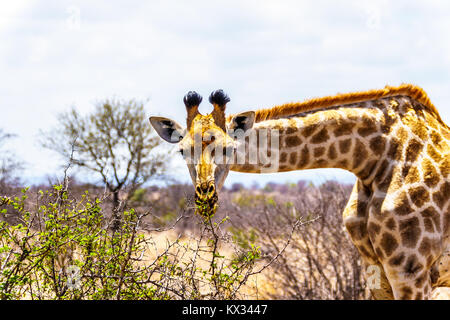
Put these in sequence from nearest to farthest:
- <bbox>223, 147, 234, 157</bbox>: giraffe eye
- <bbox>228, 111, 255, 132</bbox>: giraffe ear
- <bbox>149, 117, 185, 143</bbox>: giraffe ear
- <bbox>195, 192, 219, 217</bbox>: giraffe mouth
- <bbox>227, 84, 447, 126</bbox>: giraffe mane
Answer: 1. <bbox>195, 192, 219, 217</bbox>: giraffe mouth
2. <bbox>223, 147, 234, 157</bbox>: giraffe eye
3. <bbox>228, 111, 255, 132</bbox>: giraffe ear
4. <bbox>149, 117, 185, 143</bbox>: giraffe ear
5. <bbox>227, 84, 447, 126</bbox>: giraffe mane

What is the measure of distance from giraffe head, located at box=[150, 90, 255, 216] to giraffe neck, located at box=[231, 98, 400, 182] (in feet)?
1.33

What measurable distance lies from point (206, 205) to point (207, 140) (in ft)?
2.25

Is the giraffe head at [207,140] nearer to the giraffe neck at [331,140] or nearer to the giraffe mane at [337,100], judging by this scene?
the giraffe mane at [337,100]

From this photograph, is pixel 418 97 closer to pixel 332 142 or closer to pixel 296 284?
pixel 332 142

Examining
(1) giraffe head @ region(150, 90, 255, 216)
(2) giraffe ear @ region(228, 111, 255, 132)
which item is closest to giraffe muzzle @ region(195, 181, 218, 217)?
(1) giraffe head @ region(150, 90, 255, 216)

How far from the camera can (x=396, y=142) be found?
598 centimetres

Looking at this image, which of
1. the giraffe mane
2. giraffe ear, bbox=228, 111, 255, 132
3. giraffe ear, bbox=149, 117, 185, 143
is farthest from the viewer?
the giraffe mane

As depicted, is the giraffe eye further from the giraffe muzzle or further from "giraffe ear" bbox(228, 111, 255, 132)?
the giraffe muzzle

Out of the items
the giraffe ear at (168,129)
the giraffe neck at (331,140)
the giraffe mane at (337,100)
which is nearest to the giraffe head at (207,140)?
the giraffe ear at (168,129)

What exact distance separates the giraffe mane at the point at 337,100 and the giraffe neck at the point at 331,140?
0.08 meters

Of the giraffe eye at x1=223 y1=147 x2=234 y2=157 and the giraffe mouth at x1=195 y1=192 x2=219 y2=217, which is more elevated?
the giraffe eye at x1=223 y1=147 x2=234 y2=157

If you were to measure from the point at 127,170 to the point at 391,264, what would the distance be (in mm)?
14540

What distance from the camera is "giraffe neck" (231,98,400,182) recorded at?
5.93 metres
